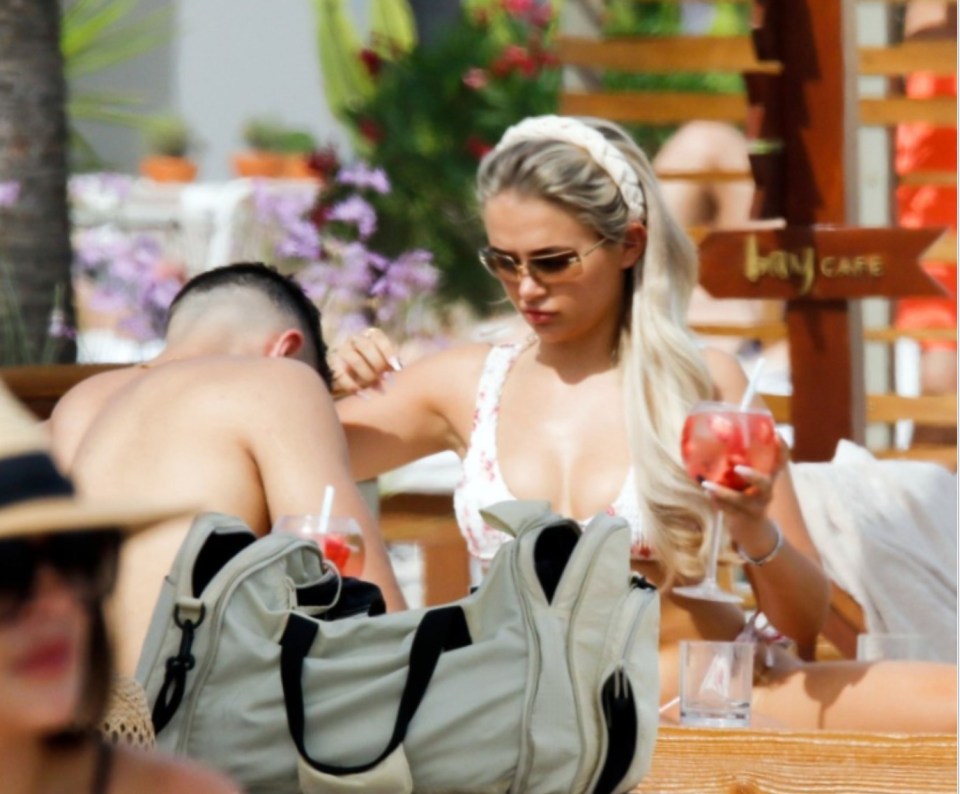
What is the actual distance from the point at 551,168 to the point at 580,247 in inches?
6.5

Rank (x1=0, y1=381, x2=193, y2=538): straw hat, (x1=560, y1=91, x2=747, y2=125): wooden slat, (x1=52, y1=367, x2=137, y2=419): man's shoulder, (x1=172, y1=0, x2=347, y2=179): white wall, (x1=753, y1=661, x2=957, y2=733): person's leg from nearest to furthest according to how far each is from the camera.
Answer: (x1=0, y1=381, x2=193, y2=538): straw hat < (x1=52, y1=367, x2=137, y2=419): man's shoulder < (x1=753, y1=661, x2=957, y2=733): person's leg < (x1=560, y1=91, x2=747, y2=125): wooden slat < (x1=172, y1=0, x2=347, y2=179): white wall

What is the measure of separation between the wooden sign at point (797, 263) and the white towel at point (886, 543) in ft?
1.46

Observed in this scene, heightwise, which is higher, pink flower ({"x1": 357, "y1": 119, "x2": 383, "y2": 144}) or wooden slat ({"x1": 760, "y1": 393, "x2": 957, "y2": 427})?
pink flower ({"x1": 357, "y1": 119, "x2": 383, "y2": 144})

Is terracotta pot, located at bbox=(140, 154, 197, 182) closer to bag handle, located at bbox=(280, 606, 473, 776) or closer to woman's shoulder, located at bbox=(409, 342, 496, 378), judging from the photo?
woman's shoulder, located at bbox=(409, 342, 496, 378)

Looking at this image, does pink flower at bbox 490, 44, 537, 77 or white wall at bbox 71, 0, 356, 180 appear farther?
white wall at bbox 71, 0, 356, 180

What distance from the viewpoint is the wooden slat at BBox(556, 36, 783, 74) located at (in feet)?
18.6

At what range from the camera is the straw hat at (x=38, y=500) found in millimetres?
1585

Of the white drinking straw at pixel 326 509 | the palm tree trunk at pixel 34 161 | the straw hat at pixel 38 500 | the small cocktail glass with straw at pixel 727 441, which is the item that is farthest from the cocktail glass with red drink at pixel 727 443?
the palm tree trunk at pixel 34 161

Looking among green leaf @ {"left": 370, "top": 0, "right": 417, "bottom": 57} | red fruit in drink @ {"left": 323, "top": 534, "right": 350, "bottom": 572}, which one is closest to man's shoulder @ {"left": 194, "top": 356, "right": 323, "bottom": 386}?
red fruit in drink @ {"left": 323, "top": 534, "right": 350, "bottom": 572}

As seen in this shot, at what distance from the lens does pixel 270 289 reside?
3832mm

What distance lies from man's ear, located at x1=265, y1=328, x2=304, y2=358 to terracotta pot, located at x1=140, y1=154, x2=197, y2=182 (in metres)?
9.47

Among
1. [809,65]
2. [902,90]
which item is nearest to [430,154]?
[902,90]

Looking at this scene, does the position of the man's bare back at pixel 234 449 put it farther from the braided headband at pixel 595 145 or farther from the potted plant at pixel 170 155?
the potted plant at pixel 170 155

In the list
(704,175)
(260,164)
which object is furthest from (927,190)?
(260,164)
